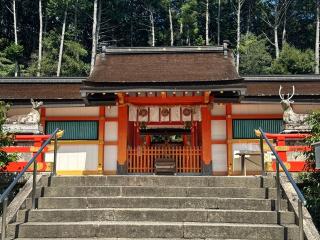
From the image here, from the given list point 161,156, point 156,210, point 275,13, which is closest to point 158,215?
point 156,210

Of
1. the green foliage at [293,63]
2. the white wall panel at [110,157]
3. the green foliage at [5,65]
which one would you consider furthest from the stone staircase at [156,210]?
the green foliage at [293,63]

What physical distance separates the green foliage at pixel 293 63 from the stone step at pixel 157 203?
27.7 m

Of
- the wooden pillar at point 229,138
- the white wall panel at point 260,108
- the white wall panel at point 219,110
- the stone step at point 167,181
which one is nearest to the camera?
the stone step at point 167,181

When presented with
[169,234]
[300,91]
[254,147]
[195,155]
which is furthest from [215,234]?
[300,91]

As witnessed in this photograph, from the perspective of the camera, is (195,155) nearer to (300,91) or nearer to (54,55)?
(300,91)

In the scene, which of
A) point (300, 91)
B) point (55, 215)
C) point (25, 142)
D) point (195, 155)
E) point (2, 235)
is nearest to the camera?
point (2, 235)

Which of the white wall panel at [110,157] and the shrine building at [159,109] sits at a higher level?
the shrine building at [159,109]

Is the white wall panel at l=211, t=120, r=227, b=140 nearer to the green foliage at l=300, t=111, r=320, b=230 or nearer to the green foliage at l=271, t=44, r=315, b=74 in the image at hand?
the green foliage at l=300, t=111, r=320, b=230

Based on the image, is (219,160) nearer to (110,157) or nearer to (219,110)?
(219,110)

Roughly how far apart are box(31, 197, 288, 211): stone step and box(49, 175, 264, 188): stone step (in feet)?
2.43

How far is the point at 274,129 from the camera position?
11.8 m

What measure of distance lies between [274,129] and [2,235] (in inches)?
335

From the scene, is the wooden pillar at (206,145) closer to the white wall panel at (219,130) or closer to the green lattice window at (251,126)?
the white wall panel at (219,130)

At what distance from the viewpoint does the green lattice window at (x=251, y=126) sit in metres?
11.7
